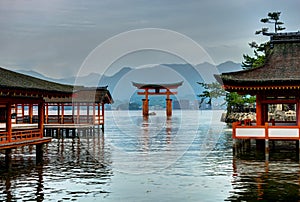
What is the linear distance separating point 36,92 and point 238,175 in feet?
34.4

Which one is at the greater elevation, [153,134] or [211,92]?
[211,92]

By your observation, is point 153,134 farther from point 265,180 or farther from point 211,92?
point 211,92

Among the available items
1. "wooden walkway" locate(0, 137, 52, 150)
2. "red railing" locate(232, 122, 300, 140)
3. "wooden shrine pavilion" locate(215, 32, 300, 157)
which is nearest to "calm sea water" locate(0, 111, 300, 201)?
"wooden walkway" locate(0, 137, 52, 150)

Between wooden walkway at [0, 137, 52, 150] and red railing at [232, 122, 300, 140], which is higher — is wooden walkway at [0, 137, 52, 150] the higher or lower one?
the lower one

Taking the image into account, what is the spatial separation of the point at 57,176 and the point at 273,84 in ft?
40.6

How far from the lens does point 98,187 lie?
1798cm

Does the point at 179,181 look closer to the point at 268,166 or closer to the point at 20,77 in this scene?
the point at 268,166

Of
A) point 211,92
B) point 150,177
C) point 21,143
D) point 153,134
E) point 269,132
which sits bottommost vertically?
point 150,177

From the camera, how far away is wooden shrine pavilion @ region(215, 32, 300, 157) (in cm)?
2567

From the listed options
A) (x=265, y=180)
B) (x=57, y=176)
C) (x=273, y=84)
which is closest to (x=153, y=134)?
(x=273, y=84)

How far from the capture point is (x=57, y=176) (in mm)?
20406

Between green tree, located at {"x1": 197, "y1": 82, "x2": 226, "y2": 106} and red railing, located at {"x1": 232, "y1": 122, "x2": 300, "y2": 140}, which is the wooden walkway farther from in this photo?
green tree, located at {"x1": 197, "y1": 82, "x2": 226, "y2": 106}

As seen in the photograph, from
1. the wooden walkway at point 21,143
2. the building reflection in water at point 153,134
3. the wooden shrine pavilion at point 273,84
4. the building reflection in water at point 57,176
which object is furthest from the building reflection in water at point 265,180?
the building reflection in water at point 153,134

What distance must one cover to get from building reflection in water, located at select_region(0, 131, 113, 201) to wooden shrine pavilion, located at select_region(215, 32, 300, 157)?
306 inches
